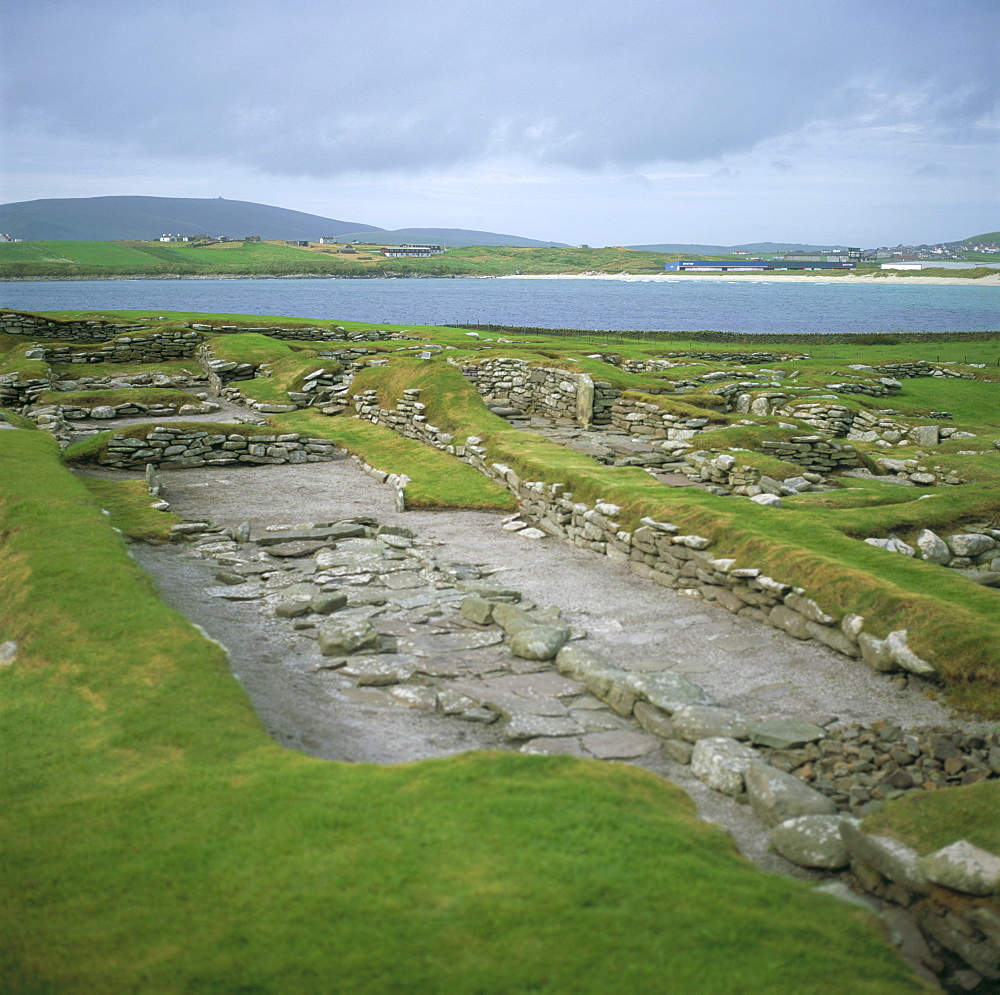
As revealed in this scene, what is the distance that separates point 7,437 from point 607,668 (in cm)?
1594

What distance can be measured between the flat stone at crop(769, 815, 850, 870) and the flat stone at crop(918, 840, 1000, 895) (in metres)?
0.61

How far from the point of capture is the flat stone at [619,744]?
7395 mm

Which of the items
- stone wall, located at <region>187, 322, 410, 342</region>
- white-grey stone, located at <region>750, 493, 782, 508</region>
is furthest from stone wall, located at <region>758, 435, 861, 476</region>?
stone wall, located at <region>187, 322, 410, 342</region>

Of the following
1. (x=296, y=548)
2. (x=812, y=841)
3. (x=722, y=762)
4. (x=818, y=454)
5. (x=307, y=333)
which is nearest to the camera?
(x=812, y=841)

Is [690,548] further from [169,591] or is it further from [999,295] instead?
[999,295]

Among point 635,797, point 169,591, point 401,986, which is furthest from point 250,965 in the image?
point 169,591

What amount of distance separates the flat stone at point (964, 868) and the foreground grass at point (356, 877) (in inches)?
29.3

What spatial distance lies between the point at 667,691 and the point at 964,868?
3427 millimetres

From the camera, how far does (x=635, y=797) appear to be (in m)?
5.95

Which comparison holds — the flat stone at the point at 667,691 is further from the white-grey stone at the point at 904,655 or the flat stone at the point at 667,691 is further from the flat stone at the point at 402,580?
the flat stone at the point at 402,580

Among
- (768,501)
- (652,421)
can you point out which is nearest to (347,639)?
(768,501)

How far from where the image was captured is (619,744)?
24.9ft

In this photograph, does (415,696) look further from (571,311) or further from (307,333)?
(571,311)

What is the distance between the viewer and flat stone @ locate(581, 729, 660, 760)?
24.3ft
